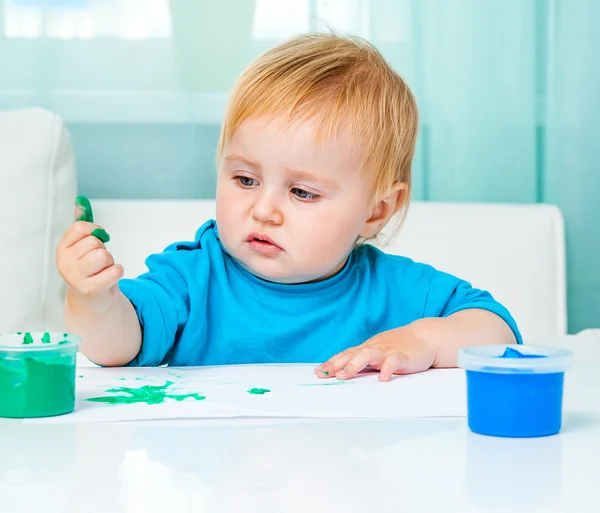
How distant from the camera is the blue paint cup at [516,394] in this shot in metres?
0.72

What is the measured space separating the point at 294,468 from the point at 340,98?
67 centimetres

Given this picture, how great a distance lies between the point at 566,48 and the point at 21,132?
112 cm

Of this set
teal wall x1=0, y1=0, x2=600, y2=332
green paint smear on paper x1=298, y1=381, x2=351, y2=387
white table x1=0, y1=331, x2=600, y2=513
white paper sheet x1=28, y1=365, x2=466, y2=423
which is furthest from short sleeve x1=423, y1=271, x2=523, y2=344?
teal wall x1=0, y1=0, x2=600, y2=332

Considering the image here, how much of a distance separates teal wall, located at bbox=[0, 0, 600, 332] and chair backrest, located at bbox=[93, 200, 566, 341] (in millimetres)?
152

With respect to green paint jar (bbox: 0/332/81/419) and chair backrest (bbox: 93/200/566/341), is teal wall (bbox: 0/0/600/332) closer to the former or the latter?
chair backrest (bbox: 93/200/566/341)

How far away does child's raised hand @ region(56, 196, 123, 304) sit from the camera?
0.91 metres

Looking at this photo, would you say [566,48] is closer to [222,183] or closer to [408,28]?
[408,28]

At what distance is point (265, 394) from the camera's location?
896 mm

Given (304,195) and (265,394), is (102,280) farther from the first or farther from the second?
(304,195)

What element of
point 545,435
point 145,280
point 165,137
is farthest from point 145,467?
point 165,137

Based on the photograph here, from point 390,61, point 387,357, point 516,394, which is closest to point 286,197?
point 387,357

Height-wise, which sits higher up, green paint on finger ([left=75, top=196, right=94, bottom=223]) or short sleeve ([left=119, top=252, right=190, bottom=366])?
green paint on finger ([left=75, top=196, right=94, bottom=223])

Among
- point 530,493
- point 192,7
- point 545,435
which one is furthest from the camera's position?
point 192,7

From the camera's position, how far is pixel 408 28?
1979 mm
